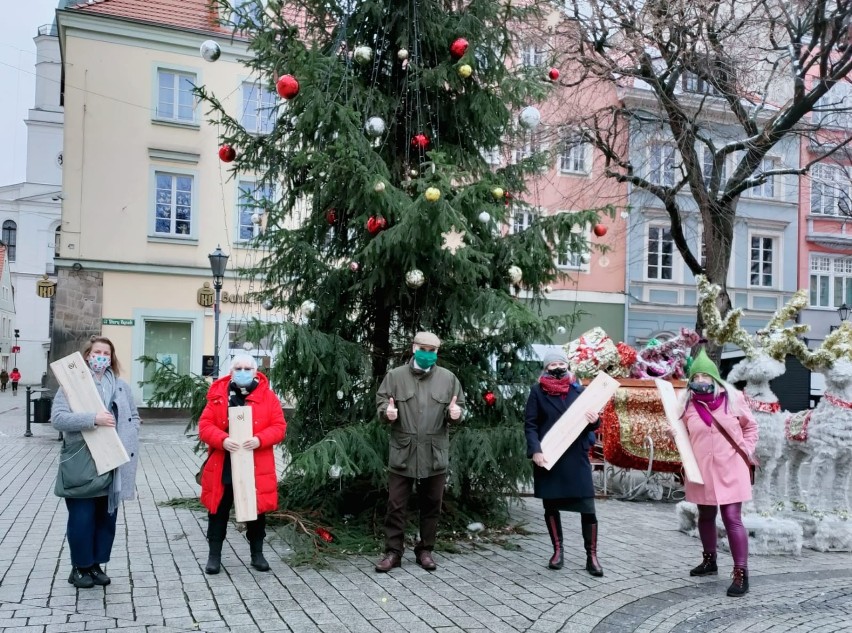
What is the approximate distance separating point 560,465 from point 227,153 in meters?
4.28

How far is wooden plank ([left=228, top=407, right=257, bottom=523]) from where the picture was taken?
6.03 m

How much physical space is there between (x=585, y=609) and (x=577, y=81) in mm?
13491

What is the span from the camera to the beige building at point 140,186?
22828mm

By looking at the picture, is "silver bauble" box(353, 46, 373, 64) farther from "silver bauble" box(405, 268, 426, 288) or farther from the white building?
the white building

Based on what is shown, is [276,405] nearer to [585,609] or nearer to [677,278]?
[585,609]

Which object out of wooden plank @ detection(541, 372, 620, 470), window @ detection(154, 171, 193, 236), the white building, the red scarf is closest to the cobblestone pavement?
wooden plank @ detection(541, 372, 620, 470)

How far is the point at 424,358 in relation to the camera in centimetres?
648

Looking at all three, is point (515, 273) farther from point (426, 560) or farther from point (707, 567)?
point (707, 567)

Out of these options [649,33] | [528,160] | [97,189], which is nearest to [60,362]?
[528,160]

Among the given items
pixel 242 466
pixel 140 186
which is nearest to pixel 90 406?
pixel 242 466

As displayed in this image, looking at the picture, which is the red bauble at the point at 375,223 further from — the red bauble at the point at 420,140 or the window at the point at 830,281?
the window at the point at 830,281

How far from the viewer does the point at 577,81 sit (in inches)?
675

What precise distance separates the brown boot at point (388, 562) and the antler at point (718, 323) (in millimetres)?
3575

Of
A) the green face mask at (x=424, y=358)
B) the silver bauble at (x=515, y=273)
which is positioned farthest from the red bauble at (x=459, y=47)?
the green face mask at (x=424, y=358)
